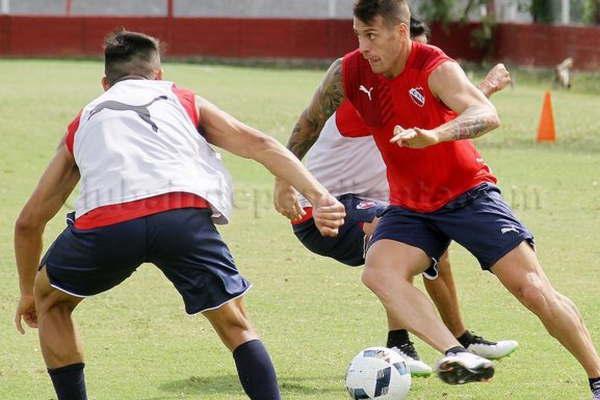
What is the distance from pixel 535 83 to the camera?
37812 millimetres

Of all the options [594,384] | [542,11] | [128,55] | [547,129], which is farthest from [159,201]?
[542,11]

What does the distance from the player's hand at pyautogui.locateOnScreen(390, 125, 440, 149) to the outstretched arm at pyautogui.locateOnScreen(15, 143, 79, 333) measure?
143 centimetres

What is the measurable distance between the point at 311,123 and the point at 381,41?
0.89 m

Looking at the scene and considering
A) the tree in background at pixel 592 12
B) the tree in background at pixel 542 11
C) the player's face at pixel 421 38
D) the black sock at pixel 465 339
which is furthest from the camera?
the tree in background at pixel 542 11

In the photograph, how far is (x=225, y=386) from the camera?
7020 millimetres

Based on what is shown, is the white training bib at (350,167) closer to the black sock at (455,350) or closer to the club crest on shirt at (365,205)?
the club crest on shirt at (365,205)

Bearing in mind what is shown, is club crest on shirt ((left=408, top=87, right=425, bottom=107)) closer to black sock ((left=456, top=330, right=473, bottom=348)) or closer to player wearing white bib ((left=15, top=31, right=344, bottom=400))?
player wearing white bib ((left=15, top=31, right=344, bottom=400))

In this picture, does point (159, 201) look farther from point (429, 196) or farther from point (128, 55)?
point (429, 196)

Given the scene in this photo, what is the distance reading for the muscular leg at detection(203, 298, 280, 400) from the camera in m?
5.59

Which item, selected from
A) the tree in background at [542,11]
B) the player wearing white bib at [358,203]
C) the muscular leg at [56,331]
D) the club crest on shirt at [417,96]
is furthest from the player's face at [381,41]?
the tree in background at [542,11]

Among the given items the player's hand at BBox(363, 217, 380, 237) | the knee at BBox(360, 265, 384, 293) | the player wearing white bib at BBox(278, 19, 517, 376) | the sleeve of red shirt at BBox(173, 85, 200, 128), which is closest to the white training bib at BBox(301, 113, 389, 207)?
the player wearing white bib at BBox(278, 19, 517, 376)

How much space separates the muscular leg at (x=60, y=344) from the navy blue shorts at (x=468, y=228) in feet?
5.37

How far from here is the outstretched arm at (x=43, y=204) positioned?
5.72m

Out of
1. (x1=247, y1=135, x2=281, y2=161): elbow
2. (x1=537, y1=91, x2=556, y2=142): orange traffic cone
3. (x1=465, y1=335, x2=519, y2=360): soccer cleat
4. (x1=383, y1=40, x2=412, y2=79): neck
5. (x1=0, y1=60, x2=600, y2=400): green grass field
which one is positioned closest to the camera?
(x1=247, y1=135, x2=281, y2=161): elbow
